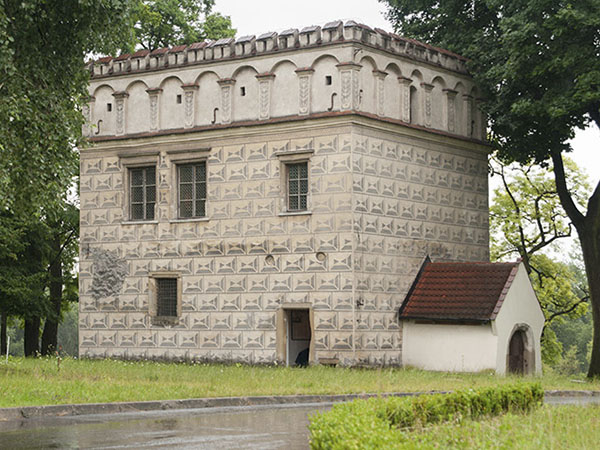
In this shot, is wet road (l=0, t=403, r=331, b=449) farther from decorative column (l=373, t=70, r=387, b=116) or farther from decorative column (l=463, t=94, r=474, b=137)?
decorative column (l=463, t=94, r=474, b=137)

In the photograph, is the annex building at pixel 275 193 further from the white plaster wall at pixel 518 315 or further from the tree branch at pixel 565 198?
the white plaster wall at pixel 518 315

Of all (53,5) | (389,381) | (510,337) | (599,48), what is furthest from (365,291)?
(53,5)

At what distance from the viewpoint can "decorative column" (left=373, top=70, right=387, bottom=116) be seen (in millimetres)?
33375

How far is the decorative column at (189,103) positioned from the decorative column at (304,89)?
3870 mm

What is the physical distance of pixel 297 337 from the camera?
33.7m

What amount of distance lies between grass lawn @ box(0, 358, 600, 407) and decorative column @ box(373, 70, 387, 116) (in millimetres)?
7981

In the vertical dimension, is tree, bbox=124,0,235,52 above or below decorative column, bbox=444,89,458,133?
above

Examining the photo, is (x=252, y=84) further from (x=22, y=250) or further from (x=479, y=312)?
(x=22, y=250)

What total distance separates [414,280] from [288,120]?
21.0ft

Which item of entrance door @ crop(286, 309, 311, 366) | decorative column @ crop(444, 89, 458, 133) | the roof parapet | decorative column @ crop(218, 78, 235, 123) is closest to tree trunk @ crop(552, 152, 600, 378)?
decorative column @ crop(444, 89, 458, 133)

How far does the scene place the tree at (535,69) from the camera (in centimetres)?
3269

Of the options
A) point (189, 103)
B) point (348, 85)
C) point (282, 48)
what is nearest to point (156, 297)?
point (189, 103)

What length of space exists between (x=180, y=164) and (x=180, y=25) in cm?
1413

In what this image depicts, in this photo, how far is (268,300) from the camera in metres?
33.3
